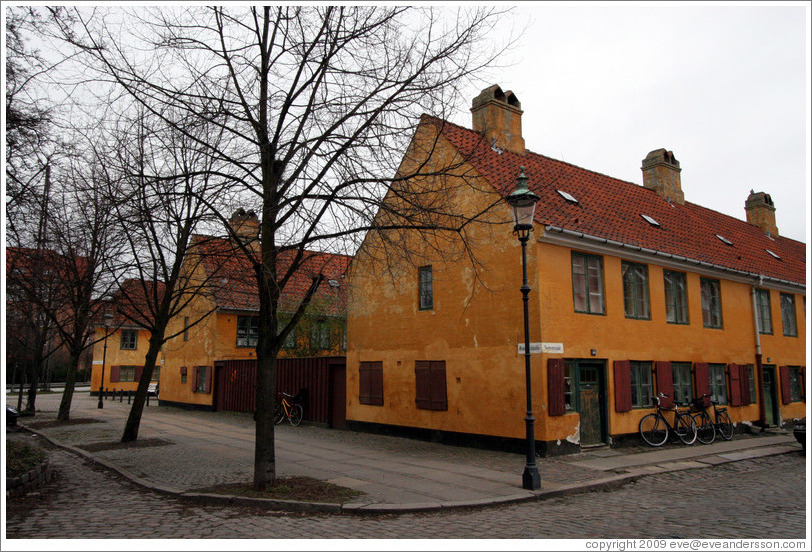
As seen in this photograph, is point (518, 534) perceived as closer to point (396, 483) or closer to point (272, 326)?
point (396, 483)

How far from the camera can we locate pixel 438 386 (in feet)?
50.6

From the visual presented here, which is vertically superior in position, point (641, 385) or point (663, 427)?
point (641, 385)

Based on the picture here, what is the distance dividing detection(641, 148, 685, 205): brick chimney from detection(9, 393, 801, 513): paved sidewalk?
9372mm

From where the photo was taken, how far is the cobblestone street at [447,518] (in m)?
6.79

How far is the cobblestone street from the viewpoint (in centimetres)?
679

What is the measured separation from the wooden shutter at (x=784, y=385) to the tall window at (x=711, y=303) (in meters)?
4.09

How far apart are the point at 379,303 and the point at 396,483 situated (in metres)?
8.62

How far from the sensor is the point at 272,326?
9.27 metres

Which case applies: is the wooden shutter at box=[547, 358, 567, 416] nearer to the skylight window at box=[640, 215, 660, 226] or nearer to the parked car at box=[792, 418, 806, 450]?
the parked car at box=[792, 418, 806, 450]

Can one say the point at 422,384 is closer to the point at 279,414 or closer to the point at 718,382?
the point at 279,414

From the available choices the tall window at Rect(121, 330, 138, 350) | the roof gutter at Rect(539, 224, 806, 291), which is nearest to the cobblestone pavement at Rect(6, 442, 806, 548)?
the roof gutter at Rect(539, 224, 806, 291)

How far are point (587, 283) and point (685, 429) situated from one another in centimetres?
499

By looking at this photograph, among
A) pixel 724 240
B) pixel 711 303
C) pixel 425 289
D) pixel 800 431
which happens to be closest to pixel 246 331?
pixel 425 289

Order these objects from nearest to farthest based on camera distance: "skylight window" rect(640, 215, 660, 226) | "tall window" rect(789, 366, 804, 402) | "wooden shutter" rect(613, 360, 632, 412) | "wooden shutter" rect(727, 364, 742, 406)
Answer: "wooden shutter" rect(613, 360, 632, 412) → "wooden shutter" rect(727, 364, 742, 406) → "skylight window" rect(640, 215, 660, 226) → "tall window" rect(789, 366, 804, 402)
